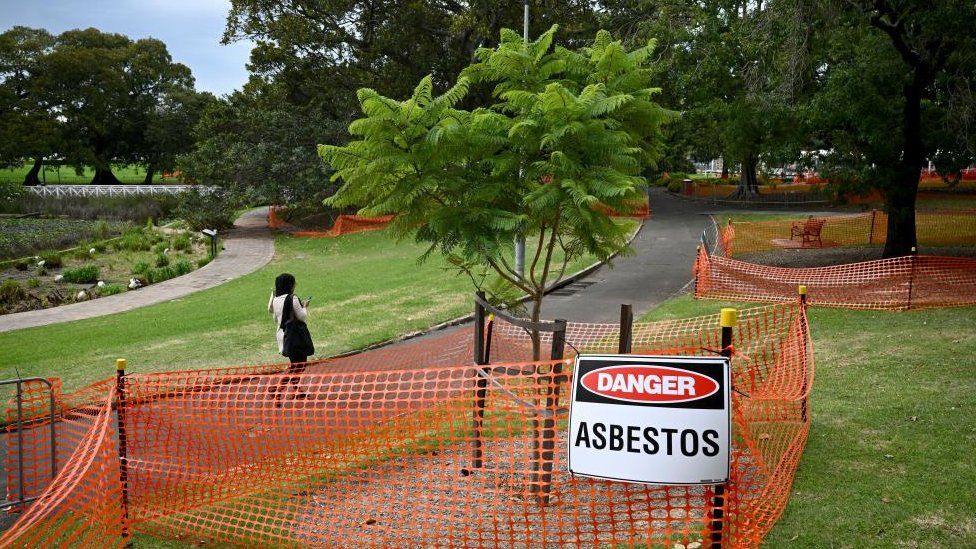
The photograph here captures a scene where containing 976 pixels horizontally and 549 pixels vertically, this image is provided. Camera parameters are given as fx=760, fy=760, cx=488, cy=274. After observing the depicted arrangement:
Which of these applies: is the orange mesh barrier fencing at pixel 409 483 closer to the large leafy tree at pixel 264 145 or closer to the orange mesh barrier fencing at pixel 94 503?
the orange mesh barrier fencing at pixel 94 503

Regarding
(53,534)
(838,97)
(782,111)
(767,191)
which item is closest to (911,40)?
(838,97)

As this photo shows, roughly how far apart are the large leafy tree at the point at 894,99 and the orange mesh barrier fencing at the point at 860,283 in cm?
189

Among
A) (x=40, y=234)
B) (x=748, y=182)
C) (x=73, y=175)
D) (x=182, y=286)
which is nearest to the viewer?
(x=182, y=286)

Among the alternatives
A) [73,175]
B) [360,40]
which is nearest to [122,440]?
[360,40]

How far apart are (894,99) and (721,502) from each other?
15.8 meters

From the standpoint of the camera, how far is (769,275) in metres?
15.7

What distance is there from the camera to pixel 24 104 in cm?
5528

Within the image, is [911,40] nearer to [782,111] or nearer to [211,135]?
[782,111]

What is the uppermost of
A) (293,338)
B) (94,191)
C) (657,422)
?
(94,191)

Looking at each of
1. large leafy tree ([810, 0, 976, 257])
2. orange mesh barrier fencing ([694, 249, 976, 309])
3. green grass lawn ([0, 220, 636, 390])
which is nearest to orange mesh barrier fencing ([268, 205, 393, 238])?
green grass lawn ([0, 220, 636, 390])

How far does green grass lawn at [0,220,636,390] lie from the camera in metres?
12.5

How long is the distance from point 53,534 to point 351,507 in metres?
2.33

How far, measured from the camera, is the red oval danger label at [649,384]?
12.9 feet

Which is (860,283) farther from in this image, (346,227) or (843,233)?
(346,227)
